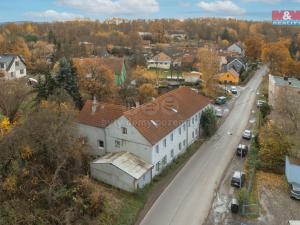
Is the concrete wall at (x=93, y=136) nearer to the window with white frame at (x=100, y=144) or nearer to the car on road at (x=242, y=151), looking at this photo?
the window with white frame at (x=100, y=144)

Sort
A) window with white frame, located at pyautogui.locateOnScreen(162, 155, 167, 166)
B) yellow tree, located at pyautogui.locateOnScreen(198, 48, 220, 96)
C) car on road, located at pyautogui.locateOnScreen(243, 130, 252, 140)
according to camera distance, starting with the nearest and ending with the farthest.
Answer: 1. window with white frame, located at pyautogui.locateOnScreen(162, 155, 167, 166)
2. car on road, located at pyautogui.locateOnScreen(243, 130, 252, 140)
3. yellow tree, located at pyautogui.locateOnScreen(198, 48, 220, 96)

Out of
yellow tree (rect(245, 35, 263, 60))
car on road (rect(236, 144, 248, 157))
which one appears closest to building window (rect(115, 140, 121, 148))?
car on road (rect(236, 144, 248, 157))

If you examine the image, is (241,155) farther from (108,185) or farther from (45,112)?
(45,112)

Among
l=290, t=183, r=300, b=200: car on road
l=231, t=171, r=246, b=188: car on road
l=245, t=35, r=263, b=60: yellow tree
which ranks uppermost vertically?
l=245, t=35, r=263, b=60: yellow tree

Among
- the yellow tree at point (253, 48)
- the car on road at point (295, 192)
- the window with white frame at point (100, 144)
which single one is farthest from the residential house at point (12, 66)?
the yellow tree at point (253, 48)

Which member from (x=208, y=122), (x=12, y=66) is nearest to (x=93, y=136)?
(x=208, y=122)

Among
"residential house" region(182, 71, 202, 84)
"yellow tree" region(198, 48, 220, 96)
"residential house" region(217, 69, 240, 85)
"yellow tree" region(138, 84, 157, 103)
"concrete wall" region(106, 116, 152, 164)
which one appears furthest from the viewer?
"residential house" region(217, 69, 240, 85)

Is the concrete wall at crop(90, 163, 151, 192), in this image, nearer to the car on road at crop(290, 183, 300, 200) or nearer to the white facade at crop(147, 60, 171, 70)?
the car on road at crop(290, 183, 300, 200)
